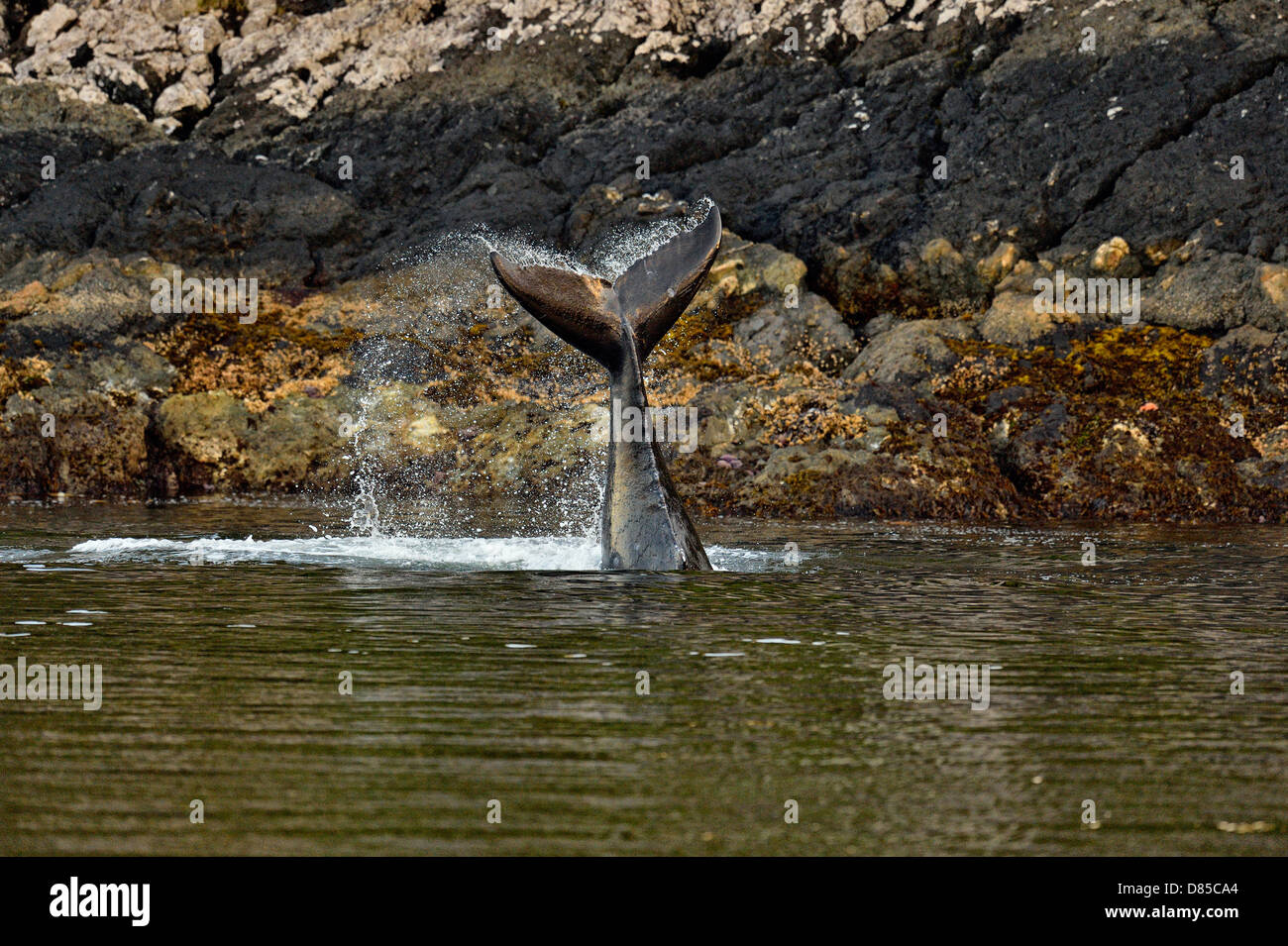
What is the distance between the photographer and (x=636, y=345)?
13852 millimetres

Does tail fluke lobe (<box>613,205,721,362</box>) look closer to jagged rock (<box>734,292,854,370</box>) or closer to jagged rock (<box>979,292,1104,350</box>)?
jagged rock (<box>734,292,854,370</box>)

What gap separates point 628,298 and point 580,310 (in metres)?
0.56

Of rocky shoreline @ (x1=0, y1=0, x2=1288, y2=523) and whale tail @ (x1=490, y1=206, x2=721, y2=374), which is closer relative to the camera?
whale tail @ (x1=490, y1=206, x2=721, y2=374)

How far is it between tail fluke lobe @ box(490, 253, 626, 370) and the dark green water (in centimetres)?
223

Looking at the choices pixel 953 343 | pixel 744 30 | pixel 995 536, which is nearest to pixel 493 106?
pixel 744 30

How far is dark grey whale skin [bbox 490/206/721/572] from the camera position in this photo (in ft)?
44.8
